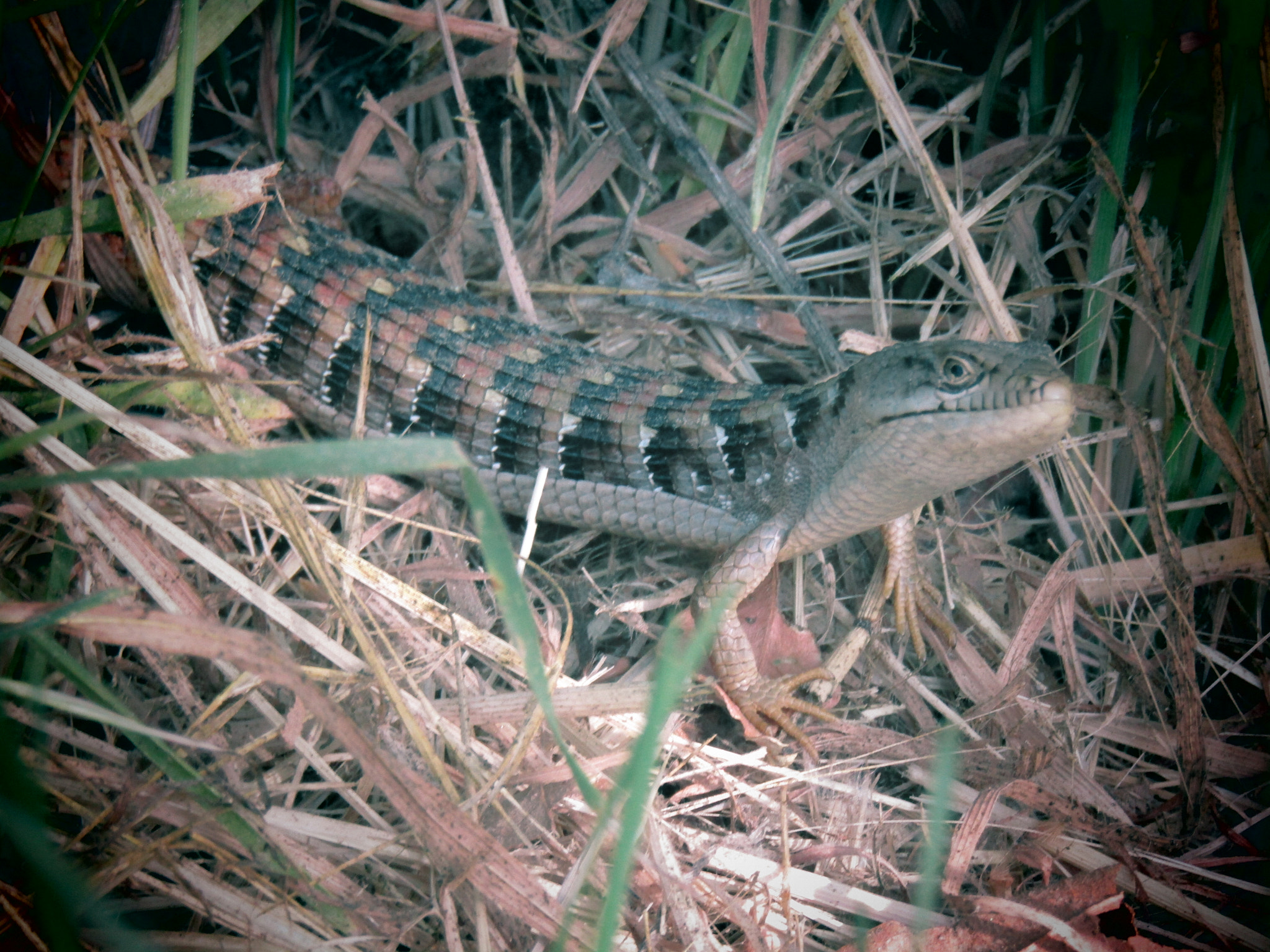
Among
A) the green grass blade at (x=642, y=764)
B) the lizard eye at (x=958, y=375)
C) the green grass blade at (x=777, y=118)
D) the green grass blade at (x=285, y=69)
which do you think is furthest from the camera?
the green grass blade at (x=285, y=69)

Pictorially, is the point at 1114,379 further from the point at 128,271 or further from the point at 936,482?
the point at 128,271

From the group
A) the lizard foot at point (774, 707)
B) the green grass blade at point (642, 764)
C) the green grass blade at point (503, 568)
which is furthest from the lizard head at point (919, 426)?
the green grass blade at point (503, 568)

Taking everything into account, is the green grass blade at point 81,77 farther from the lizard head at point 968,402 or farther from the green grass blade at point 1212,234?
the green grass blade at point 1212,234

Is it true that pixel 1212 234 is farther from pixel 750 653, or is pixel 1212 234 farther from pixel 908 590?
pixel 750 653

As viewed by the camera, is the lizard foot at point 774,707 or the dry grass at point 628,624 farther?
the lizard foot at point 774,707

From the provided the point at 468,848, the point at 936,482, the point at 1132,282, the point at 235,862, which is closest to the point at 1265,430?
the point at 1132,282

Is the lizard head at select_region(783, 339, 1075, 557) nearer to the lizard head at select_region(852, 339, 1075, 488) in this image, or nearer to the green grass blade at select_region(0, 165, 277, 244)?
the lizard head at select_region(852, 339, 1075, 488)

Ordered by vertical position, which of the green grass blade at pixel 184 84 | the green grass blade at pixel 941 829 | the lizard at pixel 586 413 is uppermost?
the green grass blade at pixel 184 84
